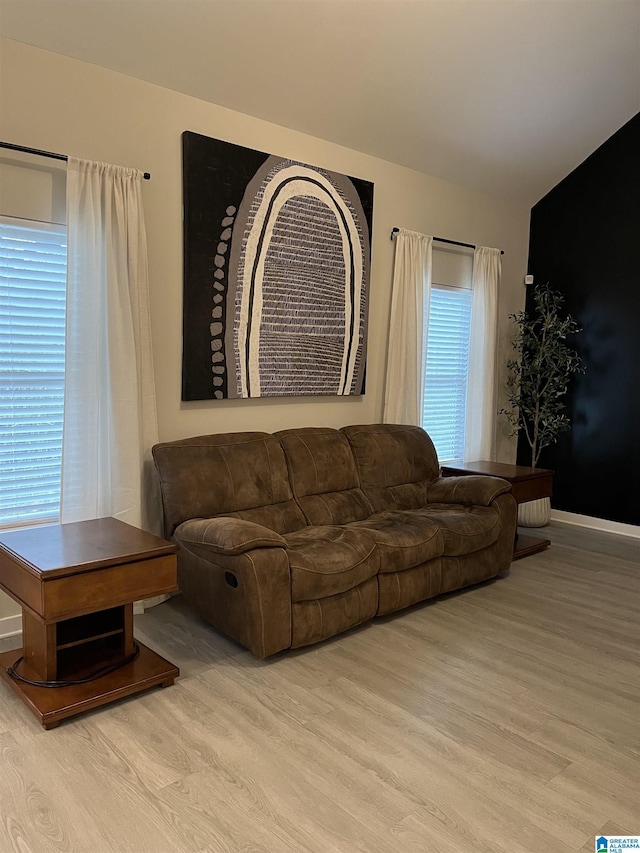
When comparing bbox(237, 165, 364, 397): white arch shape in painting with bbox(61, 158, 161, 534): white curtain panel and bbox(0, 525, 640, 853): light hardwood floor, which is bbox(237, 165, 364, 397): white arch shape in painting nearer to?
bbox(61, 158, 161, 534): white curtain panel

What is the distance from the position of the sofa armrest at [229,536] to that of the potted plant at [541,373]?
317cm

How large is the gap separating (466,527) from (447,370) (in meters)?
1.95

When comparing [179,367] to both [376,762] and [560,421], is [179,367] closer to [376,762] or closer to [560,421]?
[376,762]

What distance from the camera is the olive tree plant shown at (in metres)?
5.61

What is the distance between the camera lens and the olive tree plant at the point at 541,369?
561cm

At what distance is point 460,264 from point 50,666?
4.22 meters

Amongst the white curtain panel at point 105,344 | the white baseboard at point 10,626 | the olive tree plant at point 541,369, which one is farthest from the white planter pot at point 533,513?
the white baseboard at point 10,626

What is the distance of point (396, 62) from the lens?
3.87 meters

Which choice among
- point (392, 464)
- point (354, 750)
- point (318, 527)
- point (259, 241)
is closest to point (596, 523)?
point (392, 464)

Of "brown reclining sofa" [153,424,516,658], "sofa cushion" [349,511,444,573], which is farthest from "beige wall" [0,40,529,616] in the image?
"sofa cushion" [349,511,444,573]

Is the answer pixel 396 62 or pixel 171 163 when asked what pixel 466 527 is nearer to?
pixel 171 163

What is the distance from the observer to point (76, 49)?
10.4ft

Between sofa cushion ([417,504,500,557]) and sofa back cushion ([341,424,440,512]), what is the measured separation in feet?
0.82

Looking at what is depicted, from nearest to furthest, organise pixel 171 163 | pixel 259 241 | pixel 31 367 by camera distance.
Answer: pixel 31 367
pixel 171 163
pixel 259 241
